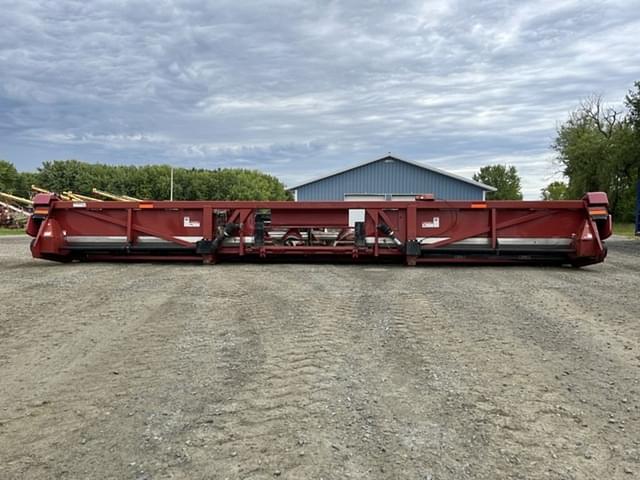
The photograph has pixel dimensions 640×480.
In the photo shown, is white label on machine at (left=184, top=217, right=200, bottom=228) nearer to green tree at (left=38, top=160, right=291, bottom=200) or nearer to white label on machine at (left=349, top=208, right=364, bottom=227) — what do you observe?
white label on machine at (left=349, top=208, right=364, bottom=227)

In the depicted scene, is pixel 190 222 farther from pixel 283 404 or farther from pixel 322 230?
pixel 283 404

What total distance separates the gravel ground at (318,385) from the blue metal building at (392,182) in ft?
62.1

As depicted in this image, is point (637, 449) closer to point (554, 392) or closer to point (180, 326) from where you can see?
point (554, 392)

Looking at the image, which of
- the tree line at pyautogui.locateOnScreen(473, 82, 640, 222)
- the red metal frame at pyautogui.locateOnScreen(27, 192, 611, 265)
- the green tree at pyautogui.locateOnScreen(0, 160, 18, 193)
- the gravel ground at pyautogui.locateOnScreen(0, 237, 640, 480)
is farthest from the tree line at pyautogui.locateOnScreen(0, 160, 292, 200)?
the gravel ground at pyautogui.locateOnScreen(0, 237, 640, 480)

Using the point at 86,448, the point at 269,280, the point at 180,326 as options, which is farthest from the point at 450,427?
the point at 269,280

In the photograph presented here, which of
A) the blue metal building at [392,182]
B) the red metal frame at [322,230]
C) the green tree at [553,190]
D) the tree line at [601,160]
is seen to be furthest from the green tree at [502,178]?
the red metal frame at [322,230]

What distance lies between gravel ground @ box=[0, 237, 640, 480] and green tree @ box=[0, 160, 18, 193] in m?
55.8

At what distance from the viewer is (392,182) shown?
992 inches

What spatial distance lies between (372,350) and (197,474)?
2.04 m

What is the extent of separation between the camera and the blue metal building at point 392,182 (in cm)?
2511

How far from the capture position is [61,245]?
995 cm

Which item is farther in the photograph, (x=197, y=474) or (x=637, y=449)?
(x=637, y=449)

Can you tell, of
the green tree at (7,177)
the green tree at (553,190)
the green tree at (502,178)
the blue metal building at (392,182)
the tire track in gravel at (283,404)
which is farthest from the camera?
the green tree at (502,178)

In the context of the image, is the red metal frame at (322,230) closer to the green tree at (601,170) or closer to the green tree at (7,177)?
the green tree at (601,170)
